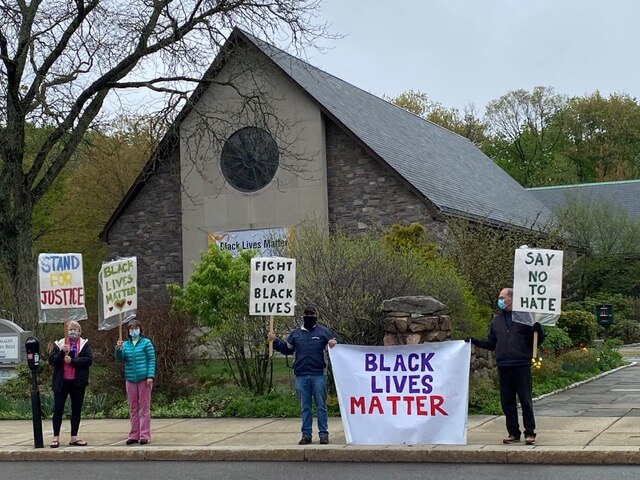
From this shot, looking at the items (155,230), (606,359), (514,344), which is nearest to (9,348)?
(514,344)

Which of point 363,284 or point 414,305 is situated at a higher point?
point 363,284

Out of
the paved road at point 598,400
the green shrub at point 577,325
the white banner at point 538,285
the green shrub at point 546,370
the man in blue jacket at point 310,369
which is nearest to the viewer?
the white banner at point 538,285

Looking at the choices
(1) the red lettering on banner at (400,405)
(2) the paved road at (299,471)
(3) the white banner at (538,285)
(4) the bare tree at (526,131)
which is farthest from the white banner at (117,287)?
(4) the bare tree at (526,131)

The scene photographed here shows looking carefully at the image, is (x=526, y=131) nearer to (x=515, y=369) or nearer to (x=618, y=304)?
(x=618, y=304)

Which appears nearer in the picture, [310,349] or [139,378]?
[310,349]

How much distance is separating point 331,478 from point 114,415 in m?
7.01

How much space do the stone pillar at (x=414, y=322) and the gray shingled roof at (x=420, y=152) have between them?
12.5m

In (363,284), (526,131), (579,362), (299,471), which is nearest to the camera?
(299,471)

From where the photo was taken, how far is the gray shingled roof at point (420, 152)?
28.7m

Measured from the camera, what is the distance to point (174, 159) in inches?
1257

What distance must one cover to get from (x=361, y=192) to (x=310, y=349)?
16649 mm

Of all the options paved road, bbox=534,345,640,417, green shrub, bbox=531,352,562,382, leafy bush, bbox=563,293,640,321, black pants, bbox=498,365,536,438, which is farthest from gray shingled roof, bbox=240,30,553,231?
black pants, bbox=498,365,536,438

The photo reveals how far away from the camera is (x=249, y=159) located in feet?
98.4

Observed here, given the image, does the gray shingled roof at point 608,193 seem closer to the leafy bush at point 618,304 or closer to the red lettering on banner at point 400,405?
the leafy bush at point 618,304
